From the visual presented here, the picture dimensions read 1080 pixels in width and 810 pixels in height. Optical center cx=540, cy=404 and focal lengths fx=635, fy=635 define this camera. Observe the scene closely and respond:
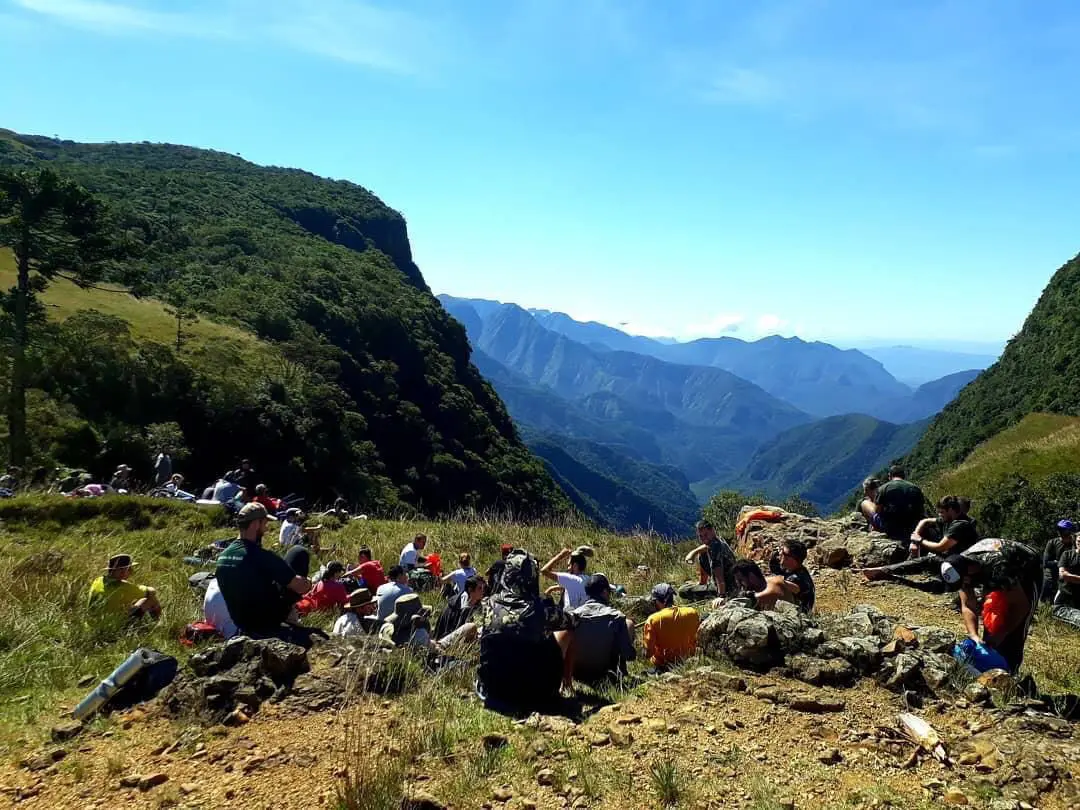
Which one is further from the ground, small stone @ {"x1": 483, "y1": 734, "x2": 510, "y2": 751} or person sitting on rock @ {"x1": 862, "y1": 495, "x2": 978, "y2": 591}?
person sitting on rock @ {"x1": 862, "y1": 495, "x2": 978, "y2": 591}

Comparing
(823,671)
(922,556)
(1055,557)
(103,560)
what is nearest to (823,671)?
(823,671)

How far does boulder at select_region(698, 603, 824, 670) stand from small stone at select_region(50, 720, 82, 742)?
187 inches

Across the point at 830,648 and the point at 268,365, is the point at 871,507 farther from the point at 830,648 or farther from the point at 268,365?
the point at 268,365

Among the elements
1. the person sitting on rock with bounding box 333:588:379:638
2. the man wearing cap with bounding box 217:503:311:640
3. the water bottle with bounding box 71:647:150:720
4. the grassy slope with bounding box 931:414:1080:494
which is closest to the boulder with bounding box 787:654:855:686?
the person sitting on rock with bounding box 333:588:379:638

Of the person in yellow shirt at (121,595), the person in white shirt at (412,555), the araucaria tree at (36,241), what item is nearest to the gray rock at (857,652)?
the person in white shirt at (412,555)

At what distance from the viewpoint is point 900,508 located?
10062 millimetres

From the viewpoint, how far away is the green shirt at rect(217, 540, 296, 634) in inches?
202

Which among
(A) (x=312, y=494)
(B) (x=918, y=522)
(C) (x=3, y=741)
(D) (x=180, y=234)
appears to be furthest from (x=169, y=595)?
(D) (x=180, y=234)

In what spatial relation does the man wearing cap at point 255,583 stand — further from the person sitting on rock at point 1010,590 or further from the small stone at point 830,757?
the person sitting on rock at point 1010,590

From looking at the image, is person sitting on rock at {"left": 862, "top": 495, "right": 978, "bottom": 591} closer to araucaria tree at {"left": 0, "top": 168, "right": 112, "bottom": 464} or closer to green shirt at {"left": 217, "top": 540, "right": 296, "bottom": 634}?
green shirt at {"left": 217, "top": 540, "right": 296, "bottom": 634}

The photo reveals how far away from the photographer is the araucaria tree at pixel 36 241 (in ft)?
71.1

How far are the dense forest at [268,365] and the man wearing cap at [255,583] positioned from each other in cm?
990

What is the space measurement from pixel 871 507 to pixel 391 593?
27.4 feet

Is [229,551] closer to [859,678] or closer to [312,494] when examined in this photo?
[859,678]
